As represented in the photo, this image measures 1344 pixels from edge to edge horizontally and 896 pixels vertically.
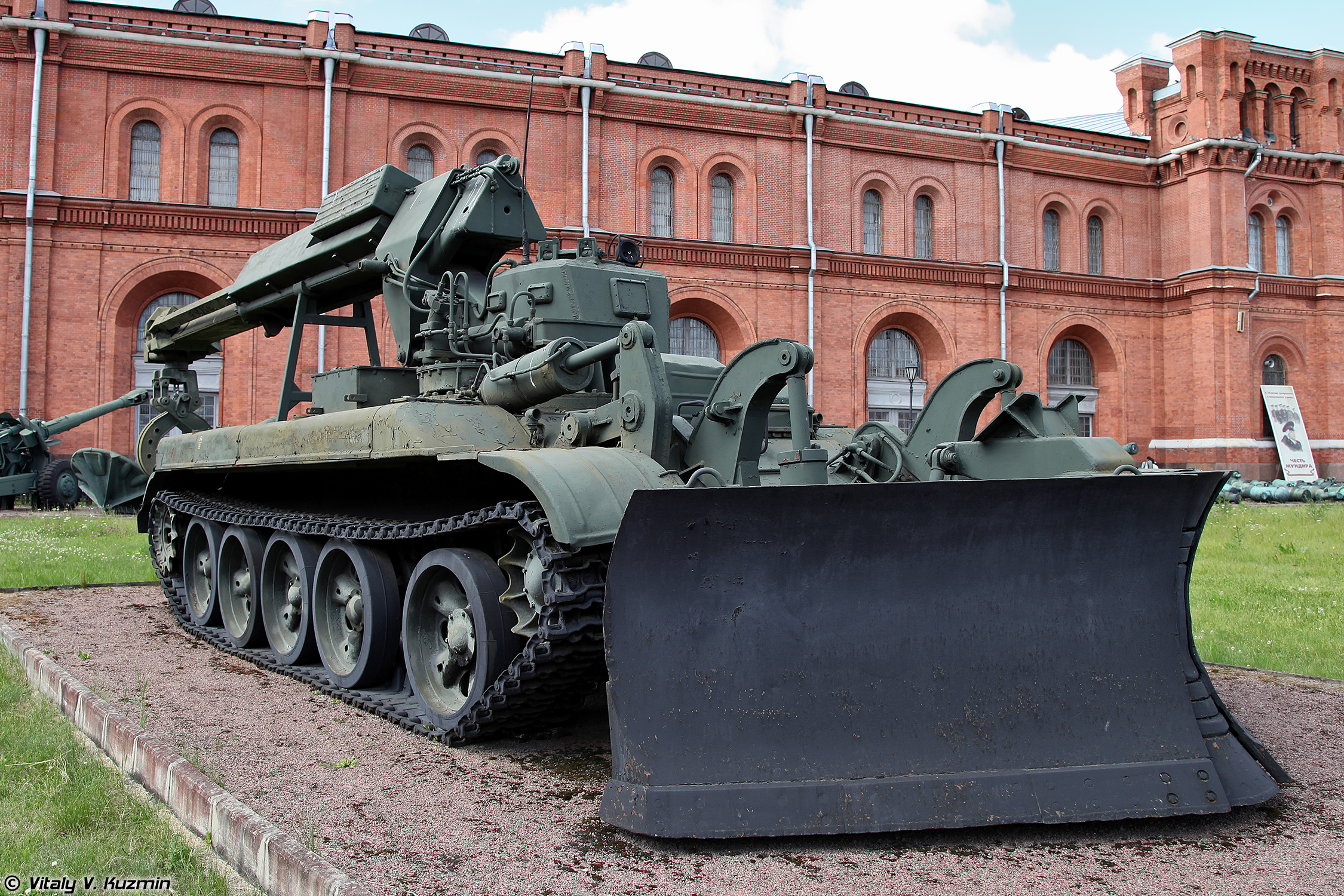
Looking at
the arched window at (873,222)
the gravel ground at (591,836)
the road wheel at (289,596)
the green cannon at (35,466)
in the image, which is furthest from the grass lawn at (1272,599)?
the green cannon at (35,466)

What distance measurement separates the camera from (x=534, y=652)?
13.8ft

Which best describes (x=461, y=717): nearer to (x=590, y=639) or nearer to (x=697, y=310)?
(x=590, y=639)

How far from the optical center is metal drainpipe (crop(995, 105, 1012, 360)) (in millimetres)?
29344

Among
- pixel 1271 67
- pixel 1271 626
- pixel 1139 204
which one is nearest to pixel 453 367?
pixel 1271 626

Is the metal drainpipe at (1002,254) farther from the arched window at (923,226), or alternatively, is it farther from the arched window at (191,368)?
the arched window at (191,368)

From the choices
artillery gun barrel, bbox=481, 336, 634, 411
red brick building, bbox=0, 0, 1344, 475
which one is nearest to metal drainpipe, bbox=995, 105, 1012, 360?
red brick building, bbox=0, 0, 1344, 475

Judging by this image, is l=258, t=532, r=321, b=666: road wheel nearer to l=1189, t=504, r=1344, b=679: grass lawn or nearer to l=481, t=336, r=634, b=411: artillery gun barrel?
l=481, t=336, r=634, b=411: artillery gun barrel

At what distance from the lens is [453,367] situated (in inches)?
232

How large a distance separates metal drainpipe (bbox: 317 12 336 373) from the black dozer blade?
21.1 m

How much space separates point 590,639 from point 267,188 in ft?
73.6

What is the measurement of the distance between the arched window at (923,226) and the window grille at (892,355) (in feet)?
7.71

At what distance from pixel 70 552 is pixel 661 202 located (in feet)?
58.8

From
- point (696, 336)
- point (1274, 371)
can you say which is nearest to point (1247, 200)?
point (1274, 371)

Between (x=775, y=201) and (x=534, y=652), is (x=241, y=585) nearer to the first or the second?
(x=534, y=652)
